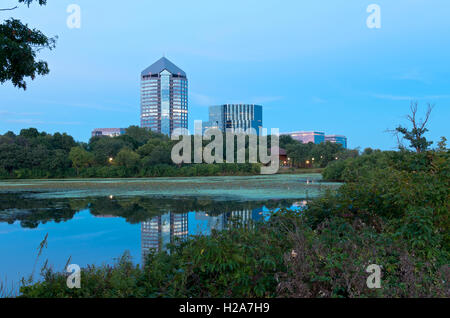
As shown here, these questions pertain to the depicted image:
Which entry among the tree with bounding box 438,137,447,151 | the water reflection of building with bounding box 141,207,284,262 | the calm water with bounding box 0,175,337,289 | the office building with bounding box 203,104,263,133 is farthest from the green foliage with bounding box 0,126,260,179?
the office building with bounding box 203,104,263,133

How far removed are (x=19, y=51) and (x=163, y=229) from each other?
6.77 meters

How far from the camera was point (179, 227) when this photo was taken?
12266 mm

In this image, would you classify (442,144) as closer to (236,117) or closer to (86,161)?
(86,161)

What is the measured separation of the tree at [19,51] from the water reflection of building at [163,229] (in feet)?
18.7

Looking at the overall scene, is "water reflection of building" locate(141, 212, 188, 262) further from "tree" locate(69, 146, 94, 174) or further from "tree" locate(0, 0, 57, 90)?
"tree" locate(69, 146, 94, 174)

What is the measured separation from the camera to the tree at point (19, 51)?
918cm

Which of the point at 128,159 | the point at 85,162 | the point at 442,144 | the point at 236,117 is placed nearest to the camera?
the point at 442,144

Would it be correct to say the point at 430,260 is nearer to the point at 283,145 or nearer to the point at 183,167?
the point at 183,167

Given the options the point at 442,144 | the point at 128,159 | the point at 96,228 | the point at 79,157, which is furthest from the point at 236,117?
the point at 442,144

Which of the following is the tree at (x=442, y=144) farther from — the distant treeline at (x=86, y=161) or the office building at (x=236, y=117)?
the office building at (x=236, y=117)

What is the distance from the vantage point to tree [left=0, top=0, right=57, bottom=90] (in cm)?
918

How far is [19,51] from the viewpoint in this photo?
9188 millimetres

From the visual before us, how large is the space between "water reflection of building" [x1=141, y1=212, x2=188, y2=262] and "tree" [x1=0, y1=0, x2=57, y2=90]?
225 inches

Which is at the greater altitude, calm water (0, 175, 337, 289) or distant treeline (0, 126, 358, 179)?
distant treeline (0, 126, 358, 179)
